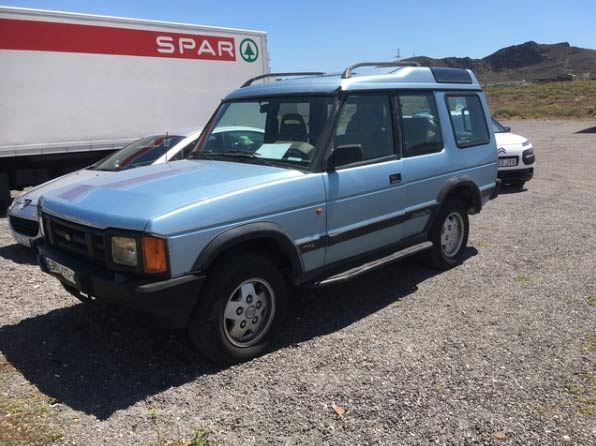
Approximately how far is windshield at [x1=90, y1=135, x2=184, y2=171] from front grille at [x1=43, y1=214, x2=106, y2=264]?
293 cm

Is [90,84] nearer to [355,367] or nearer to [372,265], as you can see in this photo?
[372,265]

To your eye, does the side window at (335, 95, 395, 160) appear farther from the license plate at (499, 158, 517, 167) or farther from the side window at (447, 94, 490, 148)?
the license plate at (499, 158, 517, 167)

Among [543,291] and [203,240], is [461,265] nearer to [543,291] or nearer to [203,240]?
[543,291]

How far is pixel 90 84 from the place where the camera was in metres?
9.34

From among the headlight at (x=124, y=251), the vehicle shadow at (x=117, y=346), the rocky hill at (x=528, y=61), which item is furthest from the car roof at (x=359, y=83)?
the rocky hill at (x=528, y=61)

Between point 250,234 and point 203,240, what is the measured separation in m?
→ 0.35

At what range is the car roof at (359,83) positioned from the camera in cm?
441

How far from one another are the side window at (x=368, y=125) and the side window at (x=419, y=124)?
21 centimetres

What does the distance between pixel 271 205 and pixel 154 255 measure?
929 mm

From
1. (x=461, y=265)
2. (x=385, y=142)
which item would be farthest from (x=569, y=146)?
(x=385, y=142)

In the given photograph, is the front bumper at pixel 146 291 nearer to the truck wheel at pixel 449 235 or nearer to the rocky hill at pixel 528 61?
the truck wheel at pixel 449 235

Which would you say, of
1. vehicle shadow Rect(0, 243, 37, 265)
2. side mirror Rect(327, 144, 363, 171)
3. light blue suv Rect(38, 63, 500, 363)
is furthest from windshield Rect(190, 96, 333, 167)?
vehicle shadow Rect(0, 243, 37, 265)

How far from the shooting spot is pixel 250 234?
3.59 meters

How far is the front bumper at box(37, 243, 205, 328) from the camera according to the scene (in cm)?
321
